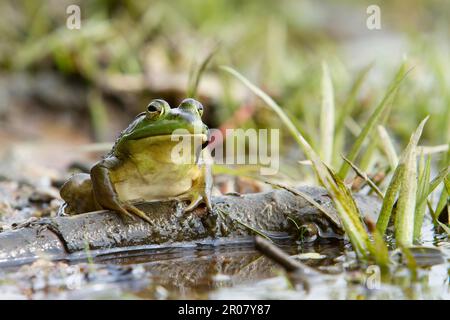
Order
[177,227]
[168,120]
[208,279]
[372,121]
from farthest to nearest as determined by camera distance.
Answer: [372,121], [177,227], [168,120], [208,279]

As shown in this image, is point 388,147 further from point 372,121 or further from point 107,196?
point 107,196

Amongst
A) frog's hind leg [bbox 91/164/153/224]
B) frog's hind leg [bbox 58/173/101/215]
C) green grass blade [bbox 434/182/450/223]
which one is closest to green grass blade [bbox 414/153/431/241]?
green grass blade [bbox 434/182/450/223]

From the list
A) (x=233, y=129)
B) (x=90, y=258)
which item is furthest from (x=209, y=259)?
(x=233, y=129)

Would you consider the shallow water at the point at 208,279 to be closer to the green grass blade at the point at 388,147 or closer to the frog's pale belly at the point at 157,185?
the frog's pale belly at the point at 157,185

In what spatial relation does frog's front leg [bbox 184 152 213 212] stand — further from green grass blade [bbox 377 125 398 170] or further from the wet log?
green grass blade [bbox 377 125 398 170]

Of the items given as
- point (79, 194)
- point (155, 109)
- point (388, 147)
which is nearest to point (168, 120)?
point (155, 109)

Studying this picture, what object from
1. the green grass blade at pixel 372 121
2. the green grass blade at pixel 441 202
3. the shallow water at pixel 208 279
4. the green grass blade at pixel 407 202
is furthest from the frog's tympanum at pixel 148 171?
the green grass blade at pixel 441 202
